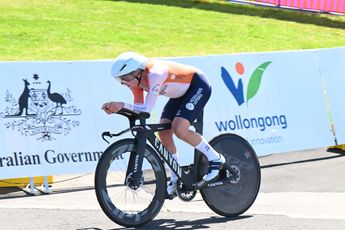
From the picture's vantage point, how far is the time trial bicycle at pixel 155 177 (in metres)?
7.16

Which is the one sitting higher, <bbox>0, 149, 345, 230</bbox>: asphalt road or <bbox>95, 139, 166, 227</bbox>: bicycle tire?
<bbox>95, 139, 166, 227</bbox>: bicycle tire

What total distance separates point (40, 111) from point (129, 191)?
2.74 m

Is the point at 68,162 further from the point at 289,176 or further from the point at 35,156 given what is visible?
the point at 289,176

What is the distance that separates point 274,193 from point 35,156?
2934mm

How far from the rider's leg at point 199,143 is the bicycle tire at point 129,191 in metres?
0.33

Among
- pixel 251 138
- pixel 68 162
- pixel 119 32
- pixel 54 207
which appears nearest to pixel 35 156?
pixel 68 162

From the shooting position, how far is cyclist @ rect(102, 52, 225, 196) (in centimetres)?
712

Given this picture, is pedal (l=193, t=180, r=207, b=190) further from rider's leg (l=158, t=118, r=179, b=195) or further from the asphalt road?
the asphalt road

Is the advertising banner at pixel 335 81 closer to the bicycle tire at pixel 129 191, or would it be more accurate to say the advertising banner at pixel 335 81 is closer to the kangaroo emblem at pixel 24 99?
the kangaroo emblem at pixel 24 99

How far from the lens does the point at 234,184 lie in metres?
7.93

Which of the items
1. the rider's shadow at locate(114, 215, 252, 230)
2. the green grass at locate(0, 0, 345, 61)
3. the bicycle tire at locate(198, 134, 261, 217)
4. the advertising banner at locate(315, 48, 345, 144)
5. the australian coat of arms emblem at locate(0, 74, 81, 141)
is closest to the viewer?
the rider's shadow at locate(114, 215, 252, 230)

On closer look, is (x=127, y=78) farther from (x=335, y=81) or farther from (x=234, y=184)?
(x=335, y=81)

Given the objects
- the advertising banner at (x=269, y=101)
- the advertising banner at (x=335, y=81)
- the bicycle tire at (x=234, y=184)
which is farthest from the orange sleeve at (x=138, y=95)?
the advertising banner at (x=335, y=81)

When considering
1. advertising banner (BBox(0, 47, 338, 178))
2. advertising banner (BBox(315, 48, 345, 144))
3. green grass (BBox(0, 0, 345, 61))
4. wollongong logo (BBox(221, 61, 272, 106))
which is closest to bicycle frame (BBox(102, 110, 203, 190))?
advertising banner (BBox(0, 47, 338, 178))
